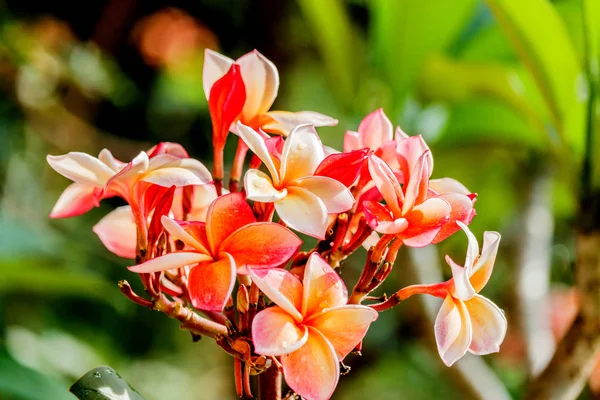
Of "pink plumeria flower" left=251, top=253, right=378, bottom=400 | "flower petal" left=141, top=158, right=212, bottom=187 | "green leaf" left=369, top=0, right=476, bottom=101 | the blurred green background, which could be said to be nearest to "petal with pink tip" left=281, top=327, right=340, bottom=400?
"pink plumeria flower" left=251, top=253, right=378, bottom=400

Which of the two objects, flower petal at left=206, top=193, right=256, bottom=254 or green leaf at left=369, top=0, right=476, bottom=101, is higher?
flower petal at left=206, top=193, right=256, bottom=254

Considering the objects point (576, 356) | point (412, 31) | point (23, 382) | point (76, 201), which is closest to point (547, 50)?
point (412, 31)

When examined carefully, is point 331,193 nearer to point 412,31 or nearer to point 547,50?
point 547,50

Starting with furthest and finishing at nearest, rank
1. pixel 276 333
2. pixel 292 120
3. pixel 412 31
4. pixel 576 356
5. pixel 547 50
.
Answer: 1. pixel 412 31
2. pixel 547 50
3. pixel 576 356
4. pixel 292 120
5. pixel 276 333

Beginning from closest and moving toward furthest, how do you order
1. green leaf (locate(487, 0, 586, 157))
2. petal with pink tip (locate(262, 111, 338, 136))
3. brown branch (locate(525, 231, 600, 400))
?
petal with pink tip (locate(262, 111, 338, 136)), brown branch (locate(525, 231, 600, 400)), green leaf (locate(487, 0, 586, 157))

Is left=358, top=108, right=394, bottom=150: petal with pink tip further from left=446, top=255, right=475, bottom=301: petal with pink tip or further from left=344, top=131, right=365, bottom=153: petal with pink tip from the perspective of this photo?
left=446, top=255, right=475, bottom=301: petal with pink tip

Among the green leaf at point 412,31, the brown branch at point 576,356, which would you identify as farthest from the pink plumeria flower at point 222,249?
the green leaf at point 412,31

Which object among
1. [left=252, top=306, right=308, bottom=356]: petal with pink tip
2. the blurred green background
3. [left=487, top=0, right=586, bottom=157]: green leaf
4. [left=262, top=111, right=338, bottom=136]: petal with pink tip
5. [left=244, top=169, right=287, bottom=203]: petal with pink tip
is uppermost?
[left=244, top=169, right=287, bottom=203]: petal with pink tip

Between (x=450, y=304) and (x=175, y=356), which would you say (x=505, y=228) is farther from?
→ (x=175, y=356)
